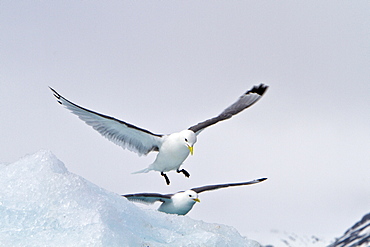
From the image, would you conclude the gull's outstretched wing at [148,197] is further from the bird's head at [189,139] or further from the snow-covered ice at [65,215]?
the snow-covered ice at [65,215]

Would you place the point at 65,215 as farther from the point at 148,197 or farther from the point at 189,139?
the point at 148,197

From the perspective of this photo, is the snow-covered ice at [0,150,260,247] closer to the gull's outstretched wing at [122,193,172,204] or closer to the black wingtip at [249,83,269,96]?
the gull's outstretched wing at [122,193,172,204]

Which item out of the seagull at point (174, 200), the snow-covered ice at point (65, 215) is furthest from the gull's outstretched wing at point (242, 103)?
the snow-covered ice at point (65, 215)

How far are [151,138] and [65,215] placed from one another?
7.17 meters

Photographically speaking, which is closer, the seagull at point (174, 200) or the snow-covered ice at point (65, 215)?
the snow-covered ice at point (65, 215)

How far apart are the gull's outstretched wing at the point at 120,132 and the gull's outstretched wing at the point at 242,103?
1161 mm

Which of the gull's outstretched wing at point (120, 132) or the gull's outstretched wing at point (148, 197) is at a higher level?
the gull's outstretched wing at point (120, 132)

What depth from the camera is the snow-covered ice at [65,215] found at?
18.3ft

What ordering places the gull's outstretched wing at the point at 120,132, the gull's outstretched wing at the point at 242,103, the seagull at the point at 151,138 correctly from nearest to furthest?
the gull's outstretched wing at the point at 120,132
the seagull at the point at 151,138
the gull's outstretched wing at the point at 242,103

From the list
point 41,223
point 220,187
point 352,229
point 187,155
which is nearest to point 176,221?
point 41,223

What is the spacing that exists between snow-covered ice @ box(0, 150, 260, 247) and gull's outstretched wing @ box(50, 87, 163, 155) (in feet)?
16.0

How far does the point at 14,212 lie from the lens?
584 centimetres

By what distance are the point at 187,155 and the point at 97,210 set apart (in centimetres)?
695

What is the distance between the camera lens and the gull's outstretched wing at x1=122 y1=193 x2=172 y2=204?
12352mm
